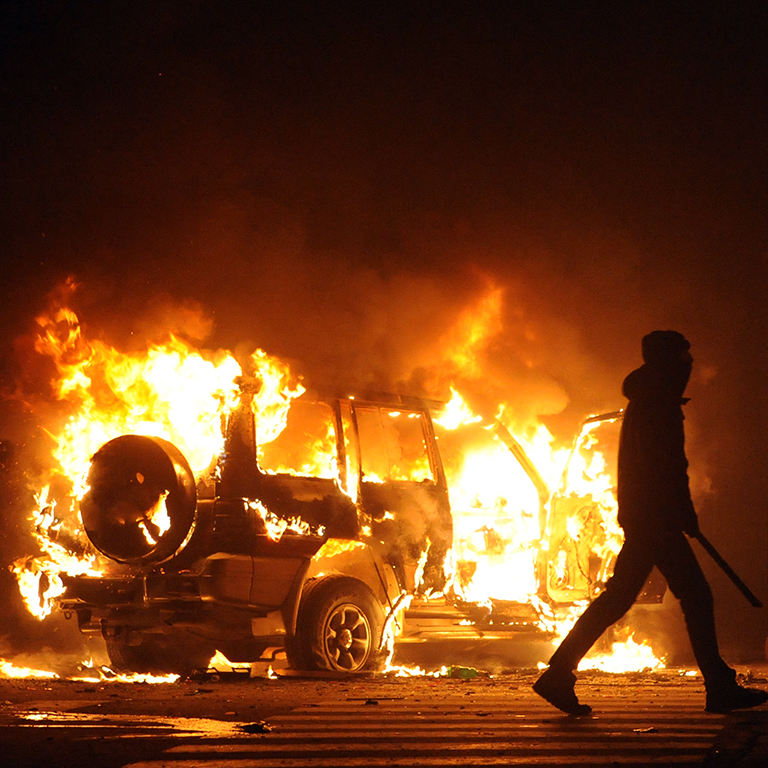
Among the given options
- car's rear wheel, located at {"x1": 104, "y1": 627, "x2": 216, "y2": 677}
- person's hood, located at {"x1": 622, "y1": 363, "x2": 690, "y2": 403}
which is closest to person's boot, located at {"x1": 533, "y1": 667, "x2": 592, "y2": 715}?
person's hood, located at {"x1": 622, "y1": 363, "x2": 690, "y2": 403}

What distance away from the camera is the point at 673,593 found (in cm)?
548

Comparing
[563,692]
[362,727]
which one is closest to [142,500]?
[362,727]

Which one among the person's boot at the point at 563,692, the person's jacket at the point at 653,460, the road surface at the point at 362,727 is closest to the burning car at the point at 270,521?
the road surface at the point at 362,727

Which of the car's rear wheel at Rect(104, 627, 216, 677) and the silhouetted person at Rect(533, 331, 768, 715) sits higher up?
the silhouetted person at Rect(533, 331, 768, 715)

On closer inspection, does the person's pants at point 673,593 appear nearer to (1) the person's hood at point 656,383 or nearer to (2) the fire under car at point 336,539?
(1) the person's hood at point 656,383

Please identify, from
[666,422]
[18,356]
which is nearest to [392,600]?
→ [666,422]

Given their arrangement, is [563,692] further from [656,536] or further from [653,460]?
[653,460]

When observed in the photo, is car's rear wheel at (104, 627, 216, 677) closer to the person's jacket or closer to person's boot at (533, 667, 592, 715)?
person's boot at (533, 667, 592, 715)

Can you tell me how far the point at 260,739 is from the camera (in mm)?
4398

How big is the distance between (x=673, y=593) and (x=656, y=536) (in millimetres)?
298

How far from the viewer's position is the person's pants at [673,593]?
535 centimetres

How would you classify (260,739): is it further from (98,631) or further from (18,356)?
(18,356)

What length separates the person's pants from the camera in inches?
211

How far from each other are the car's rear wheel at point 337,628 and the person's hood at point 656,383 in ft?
10.7
